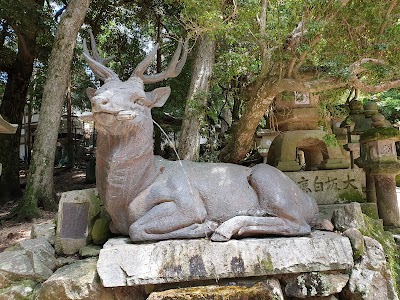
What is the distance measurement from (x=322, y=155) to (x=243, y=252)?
3.18 meters

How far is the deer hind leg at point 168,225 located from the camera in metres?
3.25

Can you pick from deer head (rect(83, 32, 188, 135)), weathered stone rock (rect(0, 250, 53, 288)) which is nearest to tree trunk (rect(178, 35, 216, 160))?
deer head (rect(83, 32, 188, 135))

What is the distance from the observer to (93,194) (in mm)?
4141

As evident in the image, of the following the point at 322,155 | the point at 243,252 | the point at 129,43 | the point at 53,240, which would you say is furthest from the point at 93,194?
the point at 129,43

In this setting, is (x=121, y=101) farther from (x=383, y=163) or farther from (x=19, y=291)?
(x=383, y=163)

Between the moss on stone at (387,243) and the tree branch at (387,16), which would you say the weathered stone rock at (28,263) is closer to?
the moss on stone at (387,243)

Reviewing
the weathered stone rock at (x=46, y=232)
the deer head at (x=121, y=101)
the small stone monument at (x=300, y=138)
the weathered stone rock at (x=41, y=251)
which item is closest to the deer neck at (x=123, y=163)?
the deer head at (x=121, y=101)

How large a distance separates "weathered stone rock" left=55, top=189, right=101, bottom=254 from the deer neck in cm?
63

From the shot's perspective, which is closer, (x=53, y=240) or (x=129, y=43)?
(x=53, y=240)

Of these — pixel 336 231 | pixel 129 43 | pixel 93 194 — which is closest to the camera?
pixel 336 231

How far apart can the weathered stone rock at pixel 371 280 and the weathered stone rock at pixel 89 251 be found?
2.35 m

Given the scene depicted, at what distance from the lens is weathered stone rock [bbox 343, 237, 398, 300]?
311 centimetres

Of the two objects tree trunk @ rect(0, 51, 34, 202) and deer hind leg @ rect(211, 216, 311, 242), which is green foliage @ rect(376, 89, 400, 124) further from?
deer hind leg @ rect(211, 216, 311, 242)

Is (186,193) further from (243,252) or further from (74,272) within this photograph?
(74,272)
